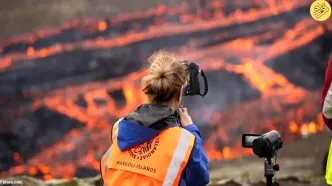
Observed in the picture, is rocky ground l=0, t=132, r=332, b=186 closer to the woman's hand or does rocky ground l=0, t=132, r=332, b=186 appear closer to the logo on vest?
the woman's hand

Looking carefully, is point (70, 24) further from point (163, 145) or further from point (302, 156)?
point (163, 145)

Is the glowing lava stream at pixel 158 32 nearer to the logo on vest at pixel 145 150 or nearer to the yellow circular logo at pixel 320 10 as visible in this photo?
the yellow circular logo at pixel 320 10

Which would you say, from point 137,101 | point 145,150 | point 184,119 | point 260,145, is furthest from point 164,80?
point 137,101

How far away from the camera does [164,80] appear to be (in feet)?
10.7

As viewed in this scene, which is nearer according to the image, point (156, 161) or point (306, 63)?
point (156, 161)

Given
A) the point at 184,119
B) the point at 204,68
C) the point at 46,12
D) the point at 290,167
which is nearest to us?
the point at 184,119

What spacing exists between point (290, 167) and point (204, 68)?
6.30 ft

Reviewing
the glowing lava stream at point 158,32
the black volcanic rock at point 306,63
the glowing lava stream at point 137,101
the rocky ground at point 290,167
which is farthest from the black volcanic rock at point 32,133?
the black volcanic rock at point 306,63

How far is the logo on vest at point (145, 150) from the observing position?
128 inches

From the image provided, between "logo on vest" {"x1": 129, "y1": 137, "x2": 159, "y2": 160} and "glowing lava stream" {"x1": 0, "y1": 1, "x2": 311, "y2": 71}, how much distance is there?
4648 mm

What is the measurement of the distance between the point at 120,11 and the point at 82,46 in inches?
28.3

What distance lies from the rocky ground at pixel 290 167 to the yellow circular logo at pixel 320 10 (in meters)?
1.72

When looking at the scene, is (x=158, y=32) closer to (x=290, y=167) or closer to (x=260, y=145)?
(x=290, y=167)

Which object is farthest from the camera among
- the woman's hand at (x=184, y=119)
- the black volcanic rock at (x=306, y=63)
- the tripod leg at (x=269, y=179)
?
the black volcanic rock at (x=306, y=63)
